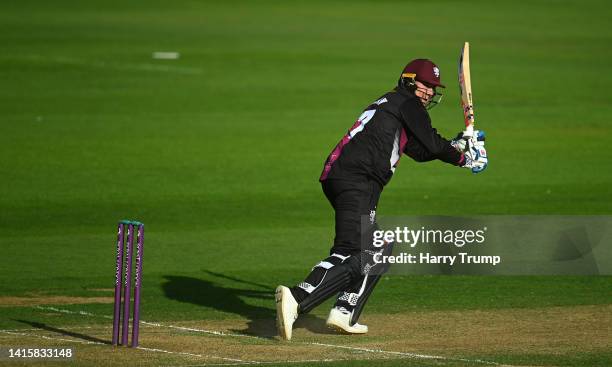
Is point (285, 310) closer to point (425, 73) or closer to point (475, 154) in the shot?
point (475, 154)

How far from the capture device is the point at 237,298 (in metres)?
11.1

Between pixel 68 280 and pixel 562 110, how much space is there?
44.7ft

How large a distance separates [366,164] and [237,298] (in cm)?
227

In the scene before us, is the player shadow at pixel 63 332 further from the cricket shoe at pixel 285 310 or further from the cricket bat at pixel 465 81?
the cricket bat at pixel 465 81

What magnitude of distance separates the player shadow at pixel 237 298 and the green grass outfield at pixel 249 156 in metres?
0.04

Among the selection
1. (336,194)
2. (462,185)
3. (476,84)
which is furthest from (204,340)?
(476,84)

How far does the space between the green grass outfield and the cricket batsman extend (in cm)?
39

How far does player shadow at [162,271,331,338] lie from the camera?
989cm

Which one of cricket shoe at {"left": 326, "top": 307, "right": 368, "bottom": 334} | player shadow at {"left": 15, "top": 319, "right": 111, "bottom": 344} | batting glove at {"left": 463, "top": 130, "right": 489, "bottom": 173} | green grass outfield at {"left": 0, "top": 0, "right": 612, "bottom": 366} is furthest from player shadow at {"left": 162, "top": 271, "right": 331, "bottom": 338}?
batting glove at {"left": 463, "top": 130, "right": 489, "bottom": 173}

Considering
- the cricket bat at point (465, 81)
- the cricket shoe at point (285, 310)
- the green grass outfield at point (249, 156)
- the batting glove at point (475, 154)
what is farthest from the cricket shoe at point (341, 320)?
the cricket bat at point (465, 81)

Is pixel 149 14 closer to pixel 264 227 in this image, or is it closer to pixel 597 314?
pixel 264 227

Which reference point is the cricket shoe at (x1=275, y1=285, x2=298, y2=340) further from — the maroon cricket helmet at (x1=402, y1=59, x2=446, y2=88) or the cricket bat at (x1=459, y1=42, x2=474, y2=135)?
the cricket bat at (x1=459, y1=42, x2=474, y2=135)

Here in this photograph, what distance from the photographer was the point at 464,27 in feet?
122

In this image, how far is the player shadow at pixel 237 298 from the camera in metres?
9.89
